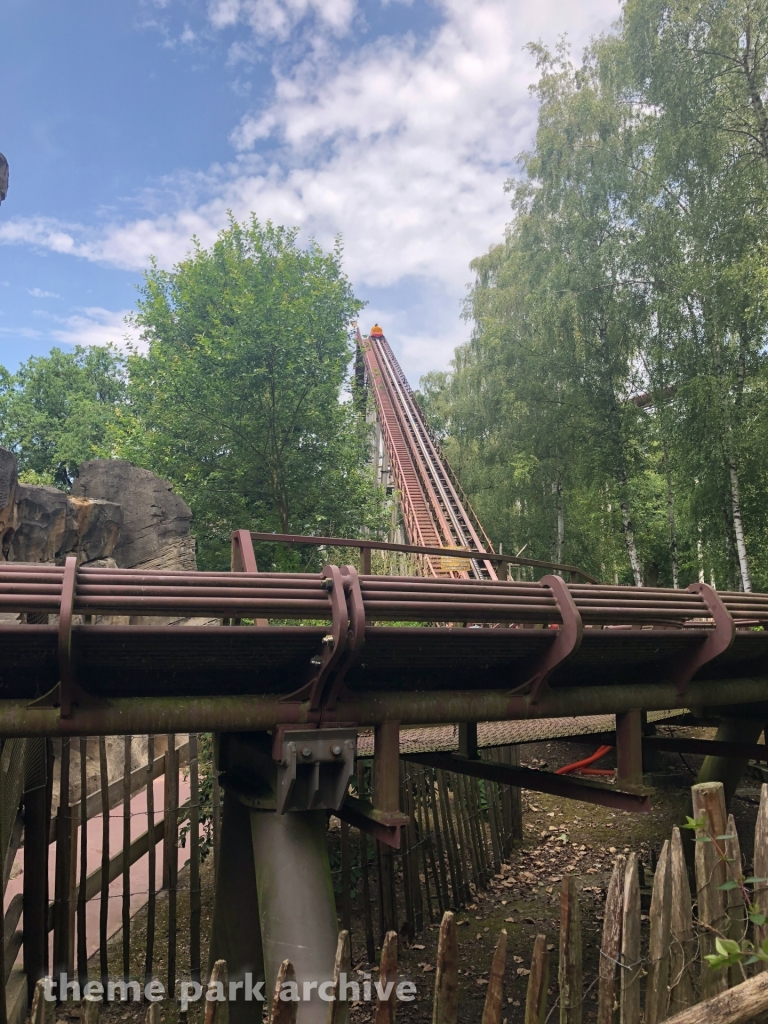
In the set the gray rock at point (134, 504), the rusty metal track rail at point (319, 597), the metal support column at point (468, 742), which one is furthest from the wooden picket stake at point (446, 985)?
the gray rock at point (134, 504)

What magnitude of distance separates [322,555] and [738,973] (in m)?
13.3

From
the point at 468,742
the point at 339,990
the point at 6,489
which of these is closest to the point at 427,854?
the point at 468,742

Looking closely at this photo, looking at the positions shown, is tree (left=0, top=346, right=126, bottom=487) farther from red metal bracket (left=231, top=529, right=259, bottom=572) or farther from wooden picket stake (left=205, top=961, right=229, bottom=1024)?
wooden picket stake (left=205, top=961, right=229, bottom=1024)

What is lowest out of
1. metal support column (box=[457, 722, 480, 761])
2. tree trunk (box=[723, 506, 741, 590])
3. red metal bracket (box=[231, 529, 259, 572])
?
metal support column (box=[457, 722, 480, 761])

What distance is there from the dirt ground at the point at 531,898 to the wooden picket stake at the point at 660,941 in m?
1.42

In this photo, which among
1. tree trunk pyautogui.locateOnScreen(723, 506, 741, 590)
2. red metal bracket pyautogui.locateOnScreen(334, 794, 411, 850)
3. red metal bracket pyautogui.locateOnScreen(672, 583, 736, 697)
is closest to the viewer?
red metal bracket pyautogui.locateOnScreen(334, 794, 411, 850)

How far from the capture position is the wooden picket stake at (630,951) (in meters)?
1.96

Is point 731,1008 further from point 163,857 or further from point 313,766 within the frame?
point 163,857

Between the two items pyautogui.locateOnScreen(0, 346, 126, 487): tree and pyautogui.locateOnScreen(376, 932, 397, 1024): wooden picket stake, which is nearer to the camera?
pyautogui.locateOnScreen(376, 932, 397, 1024): wooden picket stake

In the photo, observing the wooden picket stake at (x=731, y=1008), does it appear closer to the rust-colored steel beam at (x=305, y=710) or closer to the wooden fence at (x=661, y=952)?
the wooden fence at (x=661, y=952)

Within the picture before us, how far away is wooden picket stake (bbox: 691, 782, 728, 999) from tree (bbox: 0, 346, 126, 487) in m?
23.7

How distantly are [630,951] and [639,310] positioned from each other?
13.7 metres

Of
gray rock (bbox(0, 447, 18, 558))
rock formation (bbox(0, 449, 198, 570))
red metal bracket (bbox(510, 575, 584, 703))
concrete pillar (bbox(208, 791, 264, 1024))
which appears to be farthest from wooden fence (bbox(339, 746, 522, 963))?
gray rock (bbox(0, 447, 18, 558))

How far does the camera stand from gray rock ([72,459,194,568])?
40.3 ft
